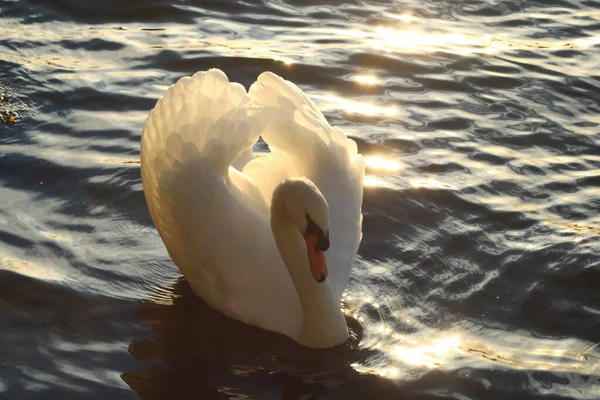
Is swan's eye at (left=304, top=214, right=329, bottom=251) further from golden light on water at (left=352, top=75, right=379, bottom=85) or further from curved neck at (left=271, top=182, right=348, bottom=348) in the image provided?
golden light on water at (left=352, top=75, right=379, bottom=85)

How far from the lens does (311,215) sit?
18.3ft

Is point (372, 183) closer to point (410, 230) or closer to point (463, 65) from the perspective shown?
point (410, 230)

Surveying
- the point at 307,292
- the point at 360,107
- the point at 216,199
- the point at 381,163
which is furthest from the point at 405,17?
the point at 307,292

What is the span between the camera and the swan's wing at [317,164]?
6312 mm

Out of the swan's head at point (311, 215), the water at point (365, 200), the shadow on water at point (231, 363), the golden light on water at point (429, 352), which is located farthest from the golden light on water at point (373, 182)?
the swan's head at point (311, 215)

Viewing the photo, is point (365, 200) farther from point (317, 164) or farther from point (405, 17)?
point (405, 17)

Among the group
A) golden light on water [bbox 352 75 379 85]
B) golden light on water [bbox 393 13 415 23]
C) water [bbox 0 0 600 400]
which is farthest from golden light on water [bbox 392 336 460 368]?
golden light on water [bbox 393 13 415 23]

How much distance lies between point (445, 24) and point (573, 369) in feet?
23.1

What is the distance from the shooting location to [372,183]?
27.2 feet

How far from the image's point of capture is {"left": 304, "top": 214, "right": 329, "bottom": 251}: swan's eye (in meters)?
5.59

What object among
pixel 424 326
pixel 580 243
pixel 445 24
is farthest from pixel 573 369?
pixel 445 24

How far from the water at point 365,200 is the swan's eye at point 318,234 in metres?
0.78

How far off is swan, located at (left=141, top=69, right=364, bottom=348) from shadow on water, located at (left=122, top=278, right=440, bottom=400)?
105 millimetres

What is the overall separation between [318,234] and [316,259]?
150 mm
